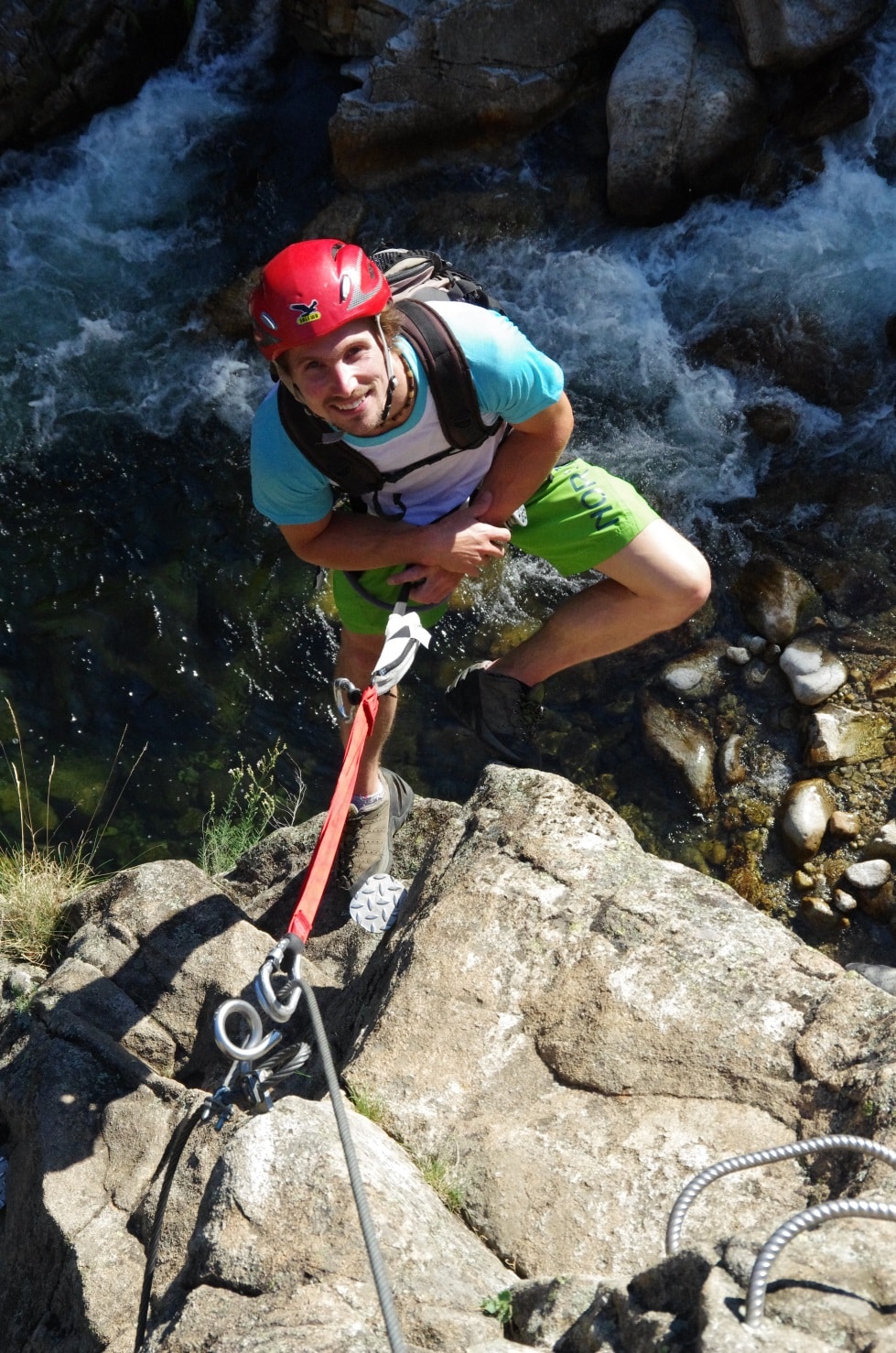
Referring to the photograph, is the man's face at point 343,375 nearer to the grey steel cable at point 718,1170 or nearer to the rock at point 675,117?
the grey steel cable at point 718,1170

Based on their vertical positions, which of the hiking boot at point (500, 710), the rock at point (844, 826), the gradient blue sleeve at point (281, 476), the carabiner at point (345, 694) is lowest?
the rock at point (844, 826)

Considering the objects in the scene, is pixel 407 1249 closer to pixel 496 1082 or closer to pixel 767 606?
pixel 496 1082

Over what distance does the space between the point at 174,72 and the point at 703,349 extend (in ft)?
16.6

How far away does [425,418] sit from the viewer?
126 inches

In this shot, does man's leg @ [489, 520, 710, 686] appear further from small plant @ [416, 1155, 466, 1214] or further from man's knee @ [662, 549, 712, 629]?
small plant @ [416, 1155, 466, 1214]

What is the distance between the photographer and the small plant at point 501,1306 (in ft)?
6.93

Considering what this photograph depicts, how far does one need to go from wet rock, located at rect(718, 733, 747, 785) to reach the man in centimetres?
200

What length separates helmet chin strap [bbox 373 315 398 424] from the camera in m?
2.99

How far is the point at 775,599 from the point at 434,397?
3600 mm

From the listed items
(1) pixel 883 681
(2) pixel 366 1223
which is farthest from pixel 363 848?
(1) pixel 883 681

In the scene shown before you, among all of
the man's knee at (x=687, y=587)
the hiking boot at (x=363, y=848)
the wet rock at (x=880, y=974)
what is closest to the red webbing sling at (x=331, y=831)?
the hiking boot at (x=363, y=848)

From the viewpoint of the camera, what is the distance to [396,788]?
4.20 metres

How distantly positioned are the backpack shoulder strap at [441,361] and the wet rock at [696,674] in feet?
10.5

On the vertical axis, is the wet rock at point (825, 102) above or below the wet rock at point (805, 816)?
above
